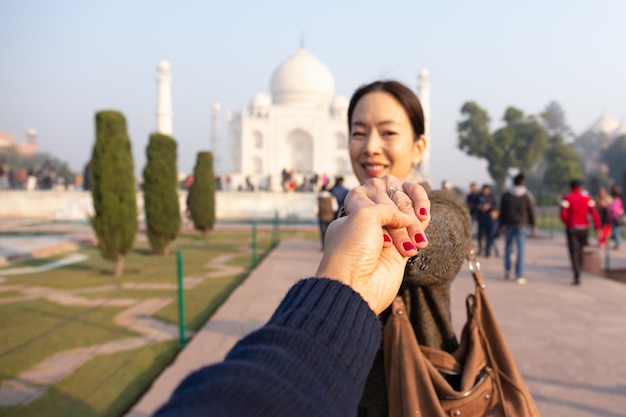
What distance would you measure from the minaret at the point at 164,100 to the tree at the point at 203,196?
1686 centimetres

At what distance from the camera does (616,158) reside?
38.5 meters

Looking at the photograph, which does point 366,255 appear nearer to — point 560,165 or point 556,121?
point 560,165

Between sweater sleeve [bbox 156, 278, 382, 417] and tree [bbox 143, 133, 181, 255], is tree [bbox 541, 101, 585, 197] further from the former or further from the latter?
sweater sleeve [bbox 156, 278, 382, 417]

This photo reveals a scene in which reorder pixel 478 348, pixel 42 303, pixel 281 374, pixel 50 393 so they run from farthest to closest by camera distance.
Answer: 1. pixel 42 303
2. pixel 50 393
3. pixel 478 348
4. pixel 281 374

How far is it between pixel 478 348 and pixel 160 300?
4.54 metres

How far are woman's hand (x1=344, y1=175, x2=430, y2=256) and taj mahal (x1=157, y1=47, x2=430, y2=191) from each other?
99.8 ft

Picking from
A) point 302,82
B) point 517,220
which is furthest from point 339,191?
point 302,82

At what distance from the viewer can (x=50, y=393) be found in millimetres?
2875

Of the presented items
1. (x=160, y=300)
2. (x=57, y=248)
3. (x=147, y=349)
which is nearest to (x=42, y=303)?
(x=160, y=300)

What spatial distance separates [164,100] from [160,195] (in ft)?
66.9

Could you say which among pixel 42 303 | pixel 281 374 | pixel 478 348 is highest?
pixel 281 374

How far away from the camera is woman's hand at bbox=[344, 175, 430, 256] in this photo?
881mm

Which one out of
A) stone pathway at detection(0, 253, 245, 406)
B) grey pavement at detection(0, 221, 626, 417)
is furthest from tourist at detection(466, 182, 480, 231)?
stone pathway at detection(0, 253, 245, 406)

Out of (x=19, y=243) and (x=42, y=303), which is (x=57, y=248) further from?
(x=42, y=303)
